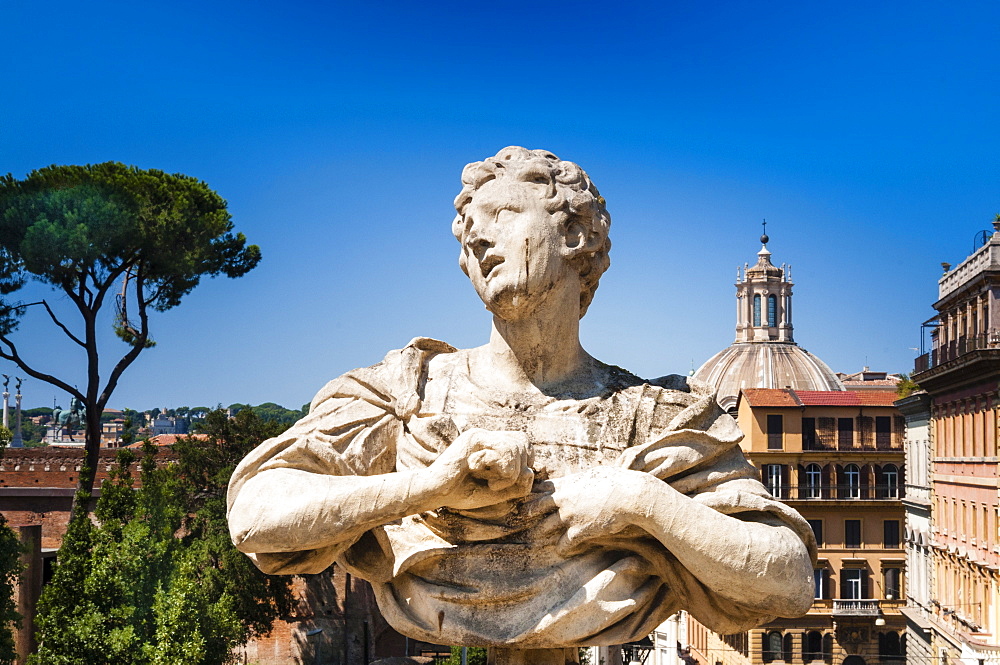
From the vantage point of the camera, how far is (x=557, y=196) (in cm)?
461

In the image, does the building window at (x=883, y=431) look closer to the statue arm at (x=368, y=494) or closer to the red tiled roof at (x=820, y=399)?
the red tiled roof at (x=820, y=399)

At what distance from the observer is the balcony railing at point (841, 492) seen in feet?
173

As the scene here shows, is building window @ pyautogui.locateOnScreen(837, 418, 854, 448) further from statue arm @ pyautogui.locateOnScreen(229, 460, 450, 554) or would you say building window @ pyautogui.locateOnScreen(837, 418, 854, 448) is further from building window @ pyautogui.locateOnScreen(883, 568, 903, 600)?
statue arm @ pyautogui.locateOnScreen(229, 460, 450, 554)

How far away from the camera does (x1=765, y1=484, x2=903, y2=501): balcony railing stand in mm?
52594

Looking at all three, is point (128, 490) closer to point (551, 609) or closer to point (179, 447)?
point (179, 447)

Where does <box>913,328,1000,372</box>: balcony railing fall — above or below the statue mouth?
above

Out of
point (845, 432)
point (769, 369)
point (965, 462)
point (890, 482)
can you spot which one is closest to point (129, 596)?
point (965, 462)

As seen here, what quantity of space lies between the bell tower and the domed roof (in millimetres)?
1054

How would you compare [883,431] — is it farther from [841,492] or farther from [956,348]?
[956,348]

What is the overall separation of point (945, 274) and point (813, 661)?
17.0m

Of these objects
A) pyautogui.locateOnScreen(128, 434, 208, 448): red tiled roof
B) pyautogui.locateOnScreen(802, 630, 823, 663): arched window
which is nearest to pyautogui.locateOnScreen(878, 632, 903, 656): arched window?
pyautogui.locateOnScreen(802, 630, 823, 663): arched window

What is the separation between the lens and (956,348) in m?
38.2

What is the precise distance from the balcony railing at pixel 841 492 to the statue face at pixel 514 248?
49541 mm

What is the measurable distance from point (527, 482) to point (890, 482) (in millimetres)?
52200
